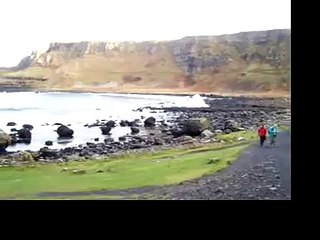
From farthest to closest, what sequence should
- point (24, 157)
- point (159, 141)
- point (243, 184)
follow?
point (159, 141), point (24, 157), point (243, 184)

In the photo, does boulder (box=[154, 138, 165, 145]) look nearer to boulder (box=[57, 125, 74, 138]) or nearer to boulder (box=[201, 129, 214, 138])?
boulder (box=[201, 129, 214, 138])

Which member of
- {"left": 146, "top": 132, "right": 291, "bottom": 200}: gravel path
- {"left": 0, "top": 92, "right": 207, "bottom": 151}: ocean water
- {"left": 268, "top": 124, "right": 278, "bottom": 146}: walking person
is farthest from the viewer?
{"left": 0, "top": 92, "right": 207, "bottom": 151}: ocean water

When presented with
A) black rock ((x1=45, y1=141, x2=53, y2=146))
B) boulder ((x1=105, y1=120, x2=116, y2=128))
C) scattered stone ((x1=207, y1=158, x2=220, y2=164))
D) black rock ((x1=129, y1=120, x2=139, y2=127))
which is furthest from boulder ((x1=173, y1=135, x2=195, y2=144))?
black rock ((x1=45, y1=141, x2=53, y2=146))

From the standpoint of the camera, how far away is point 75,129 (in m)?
4.80

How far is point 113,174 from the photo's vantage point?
4.68 m

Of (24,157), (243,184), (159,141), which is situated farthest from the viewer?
(159,141)

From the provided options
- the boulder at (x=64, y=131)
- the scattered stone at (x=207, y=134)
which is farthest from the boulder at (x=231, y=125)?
the boulder at (x=64, y=131)

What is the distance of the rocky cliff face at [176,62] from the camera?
4.77 meters

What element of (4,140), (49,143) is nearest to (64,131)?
(49,143)

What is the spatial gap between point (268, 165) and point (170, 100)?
37.9 inches

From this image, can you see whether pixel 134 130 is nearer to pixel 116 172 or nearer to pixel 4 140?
pixel 116 172

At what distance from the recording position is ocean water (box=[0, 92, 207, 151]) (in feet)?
15.7

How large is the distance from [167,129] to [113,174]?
0.58 metres

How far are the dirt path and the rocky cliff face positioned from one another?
566 millimetres
